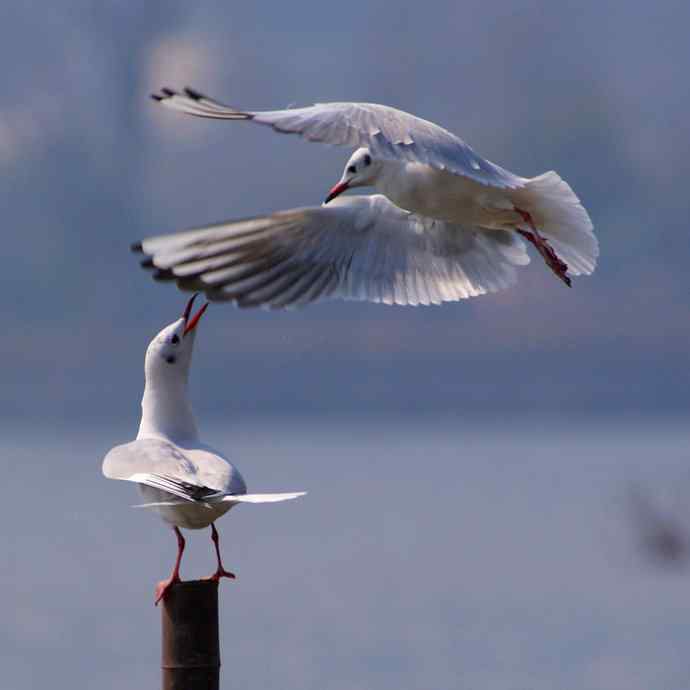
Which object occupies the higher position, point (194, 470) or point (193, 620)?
point (194, 470)

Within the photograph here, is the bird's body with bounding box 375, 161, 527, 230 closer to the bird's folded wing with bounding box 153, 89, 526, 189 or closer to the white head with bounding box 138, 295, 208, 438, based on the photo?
the bird's folded wing with bounding box 153, 89, 526, 189

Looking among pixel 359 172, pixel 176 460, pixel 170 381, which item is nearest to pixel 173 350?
pixel 170 381

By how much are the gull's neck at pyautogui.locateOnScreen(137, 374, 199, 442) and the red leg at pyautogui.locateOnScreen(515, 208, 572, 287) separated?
1.37 meters

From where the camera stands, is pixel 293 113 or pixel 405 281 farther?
pixel 405 281

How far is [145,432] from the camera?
16.7 ft

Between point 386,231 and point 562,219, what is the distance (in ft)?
2.35


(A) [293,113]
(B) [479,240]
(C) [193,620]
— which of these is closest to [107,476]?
(C) [193,620]

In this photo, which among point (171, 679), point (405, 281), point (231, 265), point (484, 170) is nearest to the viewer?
point (171, 679)

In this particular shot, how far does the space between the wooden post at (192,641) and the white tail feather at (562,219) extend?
192cm

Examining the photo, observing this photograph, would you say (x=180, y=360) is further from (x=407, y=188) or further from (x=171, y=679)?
(x=171, y=679)

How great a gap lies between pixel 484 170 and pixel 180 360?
1.20 meters

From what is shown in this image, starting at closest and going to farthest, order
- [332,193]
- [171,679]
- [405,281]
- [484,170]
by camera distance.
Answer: [171,679], [484,170], [405,281], [332,193]

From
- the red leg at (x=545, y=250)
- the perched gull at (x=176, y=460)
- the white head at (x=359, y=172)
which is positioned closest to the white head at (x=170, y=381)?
the perched gull at (x=176, y=460)

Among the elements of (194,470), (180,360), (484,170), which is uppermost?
(484,170)
